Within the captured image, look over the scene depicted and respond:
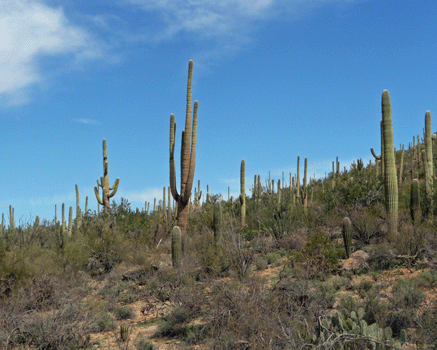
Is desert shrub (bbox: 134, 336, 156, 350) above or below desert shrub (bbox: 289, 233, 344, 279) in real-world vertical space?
below

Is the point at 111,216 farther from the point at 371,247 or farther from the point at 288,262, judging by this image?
the point at 371,247

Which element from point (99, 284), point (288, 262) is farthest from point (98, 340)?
point (288, 262)

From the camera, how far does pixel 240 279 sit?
35.7ft

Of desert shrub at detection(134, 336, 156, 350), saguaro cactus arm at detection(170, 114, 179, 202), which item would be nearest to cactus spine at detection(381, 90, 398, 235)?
saguaro cactus arm at detection(170, 114, 179, 202)

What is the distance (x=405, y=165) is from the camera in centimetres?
3803

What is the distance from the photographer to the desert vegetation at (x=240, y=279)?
8.05 meters

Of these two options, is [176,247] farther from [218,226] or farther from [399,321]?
[399,321]

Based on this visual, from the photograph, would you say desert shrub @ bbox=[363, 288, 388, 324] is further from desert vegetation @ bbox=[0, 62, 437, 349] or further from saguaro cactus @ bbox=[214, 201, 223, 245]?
saguaro cactus @ bbox=[214, 201, 223, 245]

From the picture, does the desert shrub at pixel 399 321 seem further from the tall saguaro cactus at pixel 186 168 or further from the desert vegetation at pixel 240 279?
the tall saguaro cactus at pixel 186 168

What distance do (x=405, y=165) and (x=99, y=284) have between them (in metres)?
31.4

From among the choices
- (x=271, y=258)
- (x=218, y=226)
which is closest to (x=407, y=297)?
(x=271, y=258)

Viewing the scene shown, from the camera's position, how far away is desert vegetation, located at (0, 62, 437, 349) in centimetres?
805

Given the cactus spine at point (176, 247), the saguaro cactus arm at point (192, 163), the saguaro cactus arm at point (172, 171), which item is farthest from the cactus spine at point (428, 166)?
the saguaro cactus arm at point (172, 171)

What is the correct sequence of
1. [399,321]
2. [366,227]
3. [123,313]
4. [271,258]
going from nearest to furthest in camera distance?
[399,321] → [123,313] → [271,258] → [366,227]
